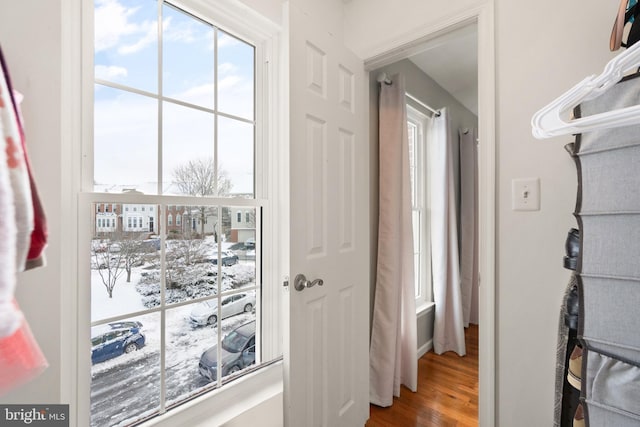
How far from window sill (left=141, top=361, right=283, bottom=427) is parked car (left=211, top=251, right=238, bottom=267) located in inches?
20.7

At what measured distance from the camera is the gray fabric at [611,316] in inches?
24.6

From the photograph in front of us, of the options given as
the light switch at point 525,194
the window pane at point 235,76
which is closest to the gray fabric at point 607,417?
the light switch at point 525,194

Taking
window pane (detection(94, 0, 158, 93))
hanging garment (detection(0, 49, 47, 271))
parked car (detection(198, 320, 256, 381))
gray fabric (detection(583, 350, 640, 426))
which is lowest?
parked car (detection(198, 320, 256, 381))

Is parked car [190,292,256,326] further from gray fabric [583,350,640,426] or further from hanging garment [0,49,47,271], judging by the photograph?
gray fabric [583,350,640,426]

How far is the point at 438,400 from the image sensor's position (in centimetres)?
199

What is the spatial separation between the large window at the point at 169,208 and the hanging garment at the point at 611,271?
120 cm

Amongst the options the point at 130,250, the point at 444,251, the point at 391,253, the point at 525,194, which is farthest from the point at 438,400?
the point at 130,250

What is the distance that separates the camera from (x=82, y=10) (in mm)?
895


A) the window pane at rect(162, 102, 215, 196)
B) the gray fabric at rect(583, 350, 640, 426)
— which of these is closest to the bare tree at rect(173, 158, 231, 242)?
the window pane at rect(162, 102, 215, 196)

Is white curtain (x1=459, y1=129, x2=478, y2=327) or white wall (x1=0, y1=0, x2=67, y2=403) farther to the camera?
white curtain (x1=459, y1=129, x2=478, y2=327)

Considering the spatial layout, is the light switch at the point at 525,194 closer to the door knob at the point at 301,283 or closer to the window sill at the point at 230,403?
the door knob at the point at 301,283

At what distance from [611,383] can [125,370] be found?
1389 mm

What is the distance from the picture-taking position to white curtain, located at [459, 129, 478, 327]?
314cm

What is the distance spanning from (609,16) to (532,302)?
107 cm
